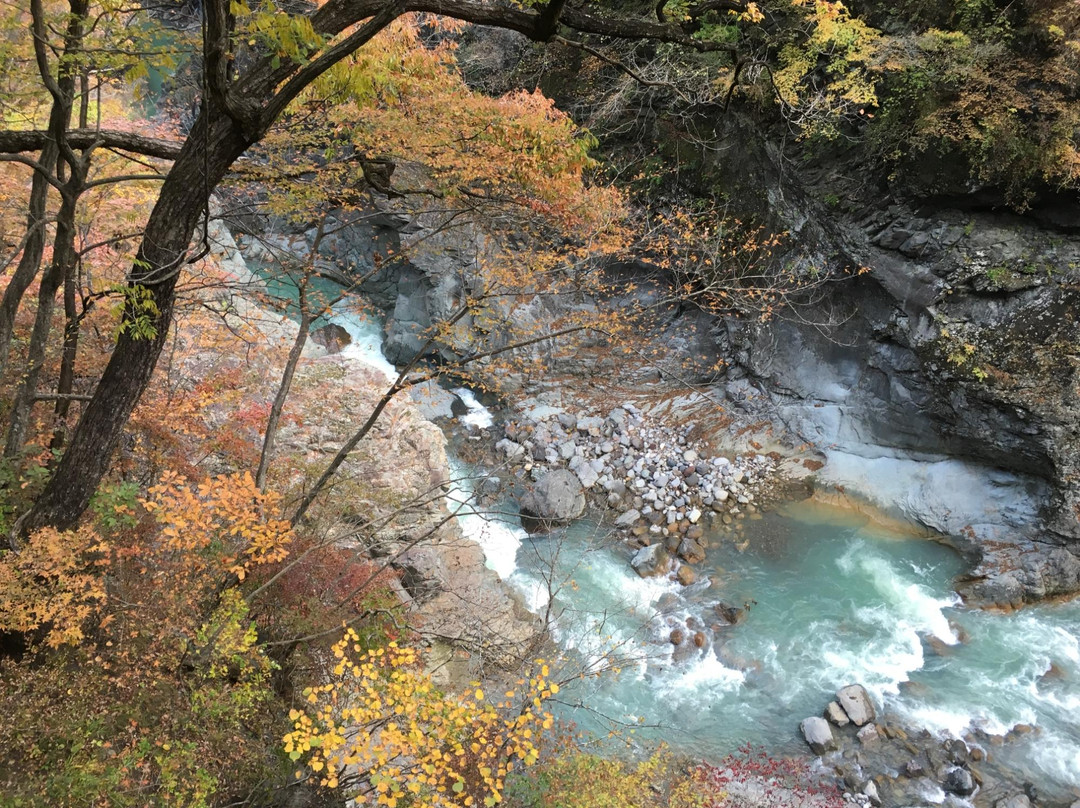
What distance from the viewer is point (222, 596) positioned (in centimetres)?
554

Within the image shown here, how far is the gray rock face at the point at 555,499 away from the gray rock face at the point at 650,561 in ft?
5.49

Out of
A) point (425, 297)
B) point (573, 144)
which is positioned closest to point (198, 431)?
point (573, 144)

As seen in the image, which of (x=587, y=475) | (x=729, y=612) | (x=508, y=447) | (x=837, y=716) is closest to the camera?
(x=837, y=716)

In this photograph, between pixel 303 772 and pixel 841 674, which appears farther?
pixel 841 674

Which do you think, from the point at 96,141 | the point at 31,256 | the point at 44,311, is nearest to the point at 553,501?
the point at 44,311

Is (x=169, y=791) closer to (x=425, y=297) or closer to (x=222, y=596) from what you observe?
(x=222, y=596)

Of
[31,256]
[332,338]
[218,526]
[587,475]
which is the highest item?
[31,256]

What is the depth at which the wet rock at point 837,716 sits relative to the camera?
9309 mm

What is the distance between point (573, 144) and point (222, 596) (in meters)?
7.22

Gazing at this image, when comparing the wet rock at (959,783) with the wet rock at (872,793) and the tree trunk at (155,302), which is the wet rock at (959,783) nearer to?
the wet rock at (872,793)

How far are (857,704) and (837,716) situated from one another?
38cm

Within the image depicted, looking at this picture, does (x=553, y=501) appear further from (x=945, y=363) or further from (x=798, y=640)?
(x=945, y=363)

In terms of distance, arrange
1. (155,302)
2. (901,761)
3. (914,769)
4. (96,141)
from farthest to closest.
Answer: (901,761) < (914,769) < (96,141) < (155,302)

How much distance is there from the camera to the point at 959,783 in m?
8.41
